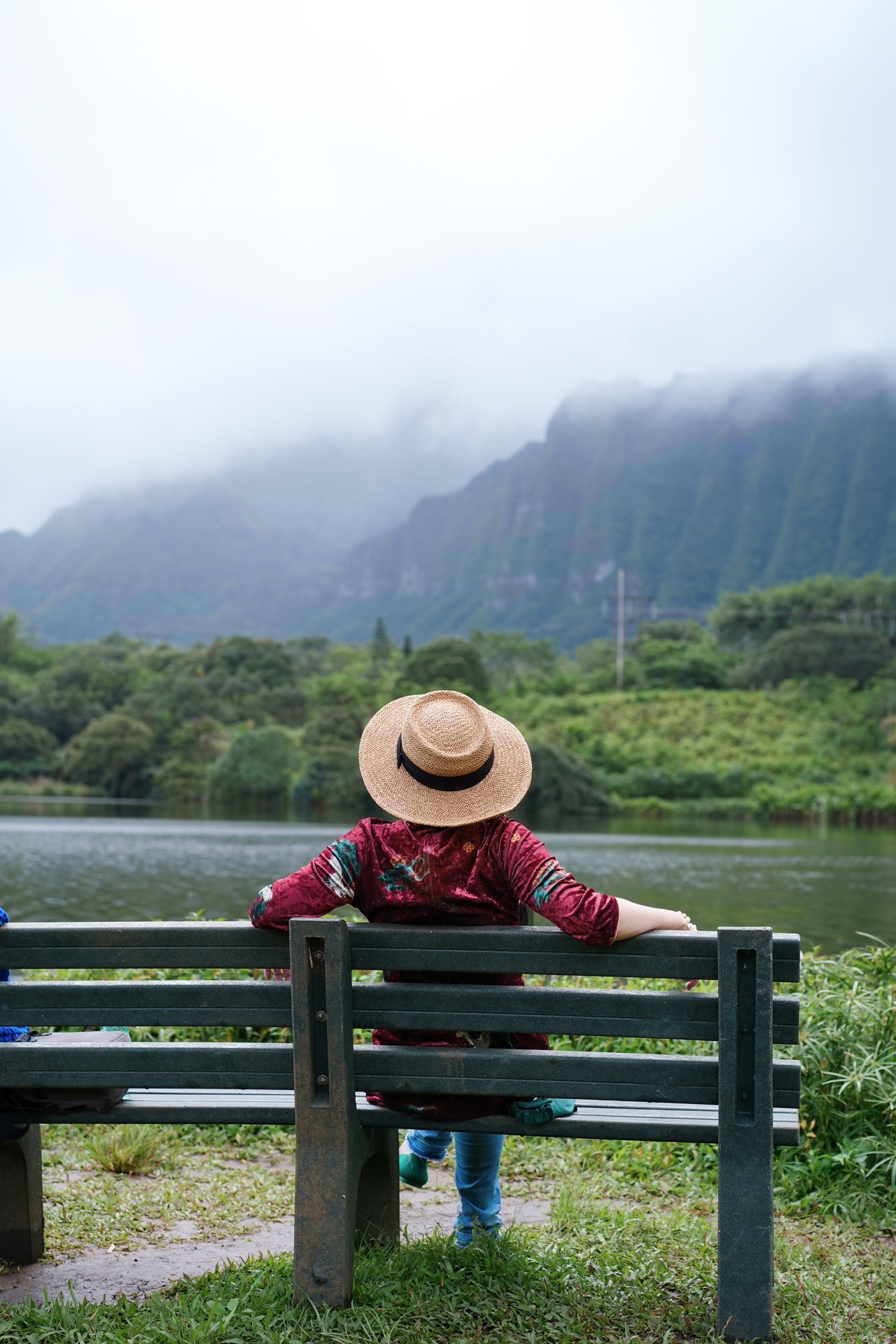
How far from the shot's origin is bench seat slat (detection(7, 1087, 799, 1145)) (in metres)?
2.66

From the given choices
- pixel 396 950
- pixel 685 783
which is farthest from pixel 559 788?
pixel 396 950

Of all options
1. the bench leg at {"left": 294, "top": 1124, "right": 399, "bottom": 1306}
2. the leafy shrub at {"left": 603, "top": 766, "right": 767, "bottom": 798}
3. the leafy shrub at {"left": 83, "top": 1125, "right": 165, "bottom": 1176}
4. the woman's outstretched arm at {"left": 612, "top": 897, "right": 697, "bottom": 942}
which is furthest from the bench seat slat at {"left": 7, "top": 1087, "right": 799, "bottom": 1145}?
the leafy shrub at {"left": 603, "top": 766, "right": 767, "bottom": 798}

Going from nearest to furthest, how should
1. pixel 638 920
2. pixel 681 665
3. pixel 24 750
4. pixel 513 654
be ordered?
pixel 638 920 < pixel 24 750 < pixel 681 665 < pixel 513 654

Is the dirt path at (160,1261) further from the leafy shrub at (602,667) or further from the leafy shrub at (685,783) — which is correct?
the leafy shrub at (602,667)

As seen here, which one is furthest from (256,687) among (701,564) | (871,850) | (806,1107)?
→ (701,564)

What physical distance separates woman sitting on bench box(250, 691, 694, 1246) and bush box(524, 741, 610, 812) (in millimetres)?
49033

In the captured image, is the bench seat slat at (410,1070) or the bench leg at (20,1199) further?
the bench leg at (20,1199)

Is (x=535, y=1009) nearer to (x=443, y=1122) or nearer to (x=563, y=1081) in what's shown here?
(x=563, y=1081)

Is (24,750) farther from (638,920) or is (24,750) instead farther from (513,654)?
(638,920)

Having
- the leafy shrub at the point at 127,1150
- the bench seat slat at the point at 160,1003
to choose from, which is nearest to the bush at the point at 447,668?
the leafy shrub at the point at 127,1150

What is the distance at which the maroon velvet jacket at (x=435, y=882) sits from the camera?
275 cm

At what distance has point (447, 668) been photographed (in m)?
65.8

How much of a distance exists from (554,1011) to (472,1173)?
0.77 metres

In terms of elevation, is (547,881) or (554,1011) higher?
(547,881)
